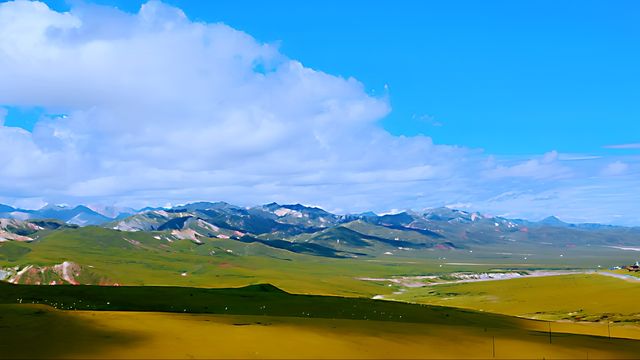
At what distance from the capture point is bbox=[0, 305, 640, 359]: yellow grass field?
41750mm

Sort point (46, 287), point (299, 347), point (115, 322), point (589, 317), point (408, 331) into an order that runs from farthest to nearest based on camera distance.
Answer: point (589, 317), point (46, 287), point (408, 331), point (115, 322), point (299, 347)

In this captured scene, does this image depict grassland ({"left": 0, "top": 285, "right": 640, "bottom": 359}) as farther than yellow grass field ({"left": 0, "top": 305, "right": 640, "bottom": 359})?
Yes

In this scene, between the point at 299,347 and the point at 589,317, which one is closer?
the point at 299,347

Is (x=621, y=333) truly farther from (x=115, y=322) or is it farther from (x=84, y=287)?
(x=84, y=287)

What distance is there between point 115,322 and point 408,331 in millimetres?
33031

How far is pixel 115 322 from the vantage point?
5575cm

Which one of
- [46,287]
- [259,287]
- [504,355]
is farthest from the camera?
[259,287]

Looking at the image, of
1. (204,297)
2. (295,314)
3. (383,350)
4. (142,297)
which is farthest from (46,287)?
(383,350)

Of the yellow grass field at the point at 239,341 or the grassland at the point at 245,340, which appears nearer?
the yellow grass field at the point at 239,341

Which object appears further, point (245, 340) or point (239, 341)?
point (245, 340)

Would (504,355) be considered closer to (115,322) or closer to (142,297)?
(115,322)

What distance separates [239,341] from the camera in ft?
154

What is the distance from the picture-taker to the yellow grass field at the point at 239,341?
137ft

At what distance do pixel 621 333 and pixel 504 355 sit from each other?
55.5 m
